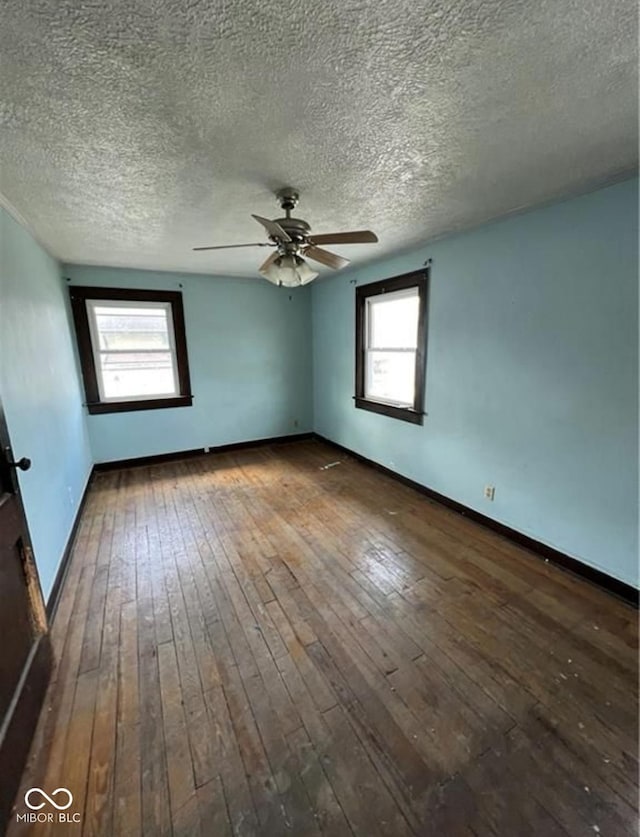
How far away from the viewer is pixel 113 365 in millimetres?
4043

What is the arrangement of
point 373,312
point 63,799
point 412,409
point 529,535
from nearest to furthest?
point 63,799
point 529,535
point 412,409
point 373,312

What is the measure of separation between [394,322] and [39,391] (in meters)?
3.17

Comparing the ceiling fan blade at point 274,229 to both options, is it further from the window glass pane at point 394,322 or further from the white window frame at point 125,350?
the white window frame at point 125,350

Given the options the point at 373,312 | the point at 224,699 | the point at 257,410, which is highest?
the point at 373,312

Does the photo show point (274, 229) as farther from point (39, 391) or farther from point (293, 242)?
point (39, 391)

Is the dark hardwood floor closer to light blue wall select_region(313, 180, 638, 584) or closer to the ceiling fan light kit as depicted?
light blue wall select_region(313, 180, 638, 584)

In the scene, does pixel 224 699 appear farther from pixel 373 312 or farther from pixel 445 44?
pixel 373 312

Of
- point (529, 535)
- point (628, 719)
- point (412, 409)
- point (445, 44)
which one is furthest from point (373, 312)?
point (628, 719)

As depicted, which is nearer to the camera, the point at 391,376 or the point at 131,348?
the point at 391,376

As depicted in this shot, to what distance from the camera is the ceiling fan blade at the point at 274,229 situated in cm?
177

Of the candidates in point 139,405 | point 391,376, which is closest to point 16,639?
point 139,405

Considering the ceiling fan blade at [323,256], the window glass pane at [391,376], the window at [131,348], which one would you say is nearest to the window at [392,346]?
the window glass pane at [391,376]

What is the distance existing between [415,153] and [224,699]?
103 inches

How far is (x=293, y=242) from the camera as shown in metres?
2.10
